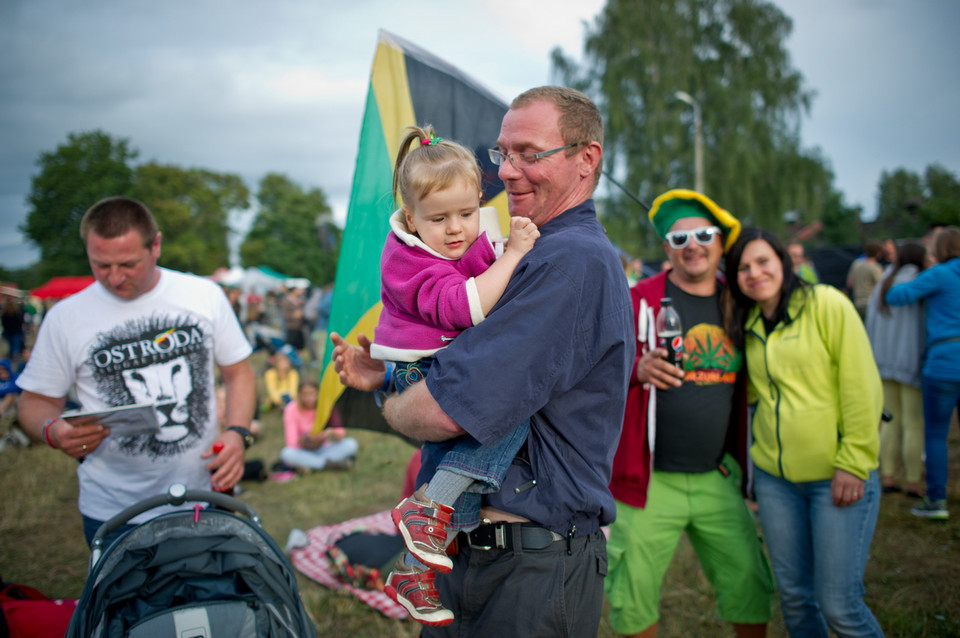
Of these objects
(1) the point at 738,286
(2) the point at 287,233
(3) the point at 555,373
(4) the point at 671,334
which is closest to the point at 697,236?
(1) the point at 738,286

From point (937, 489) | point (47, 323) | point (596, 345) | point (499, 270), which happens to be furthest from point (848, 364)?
point (47, 323)

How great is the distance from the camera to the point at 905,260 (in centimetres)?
588

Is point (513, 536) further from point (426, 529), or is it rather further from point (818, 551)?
point (818, 551)

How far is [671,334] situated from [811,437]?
836 millimetres

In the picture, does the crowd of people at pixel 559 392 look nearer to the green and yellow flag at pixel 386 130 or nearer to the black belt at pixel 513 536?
the black belt at pixel 513 536

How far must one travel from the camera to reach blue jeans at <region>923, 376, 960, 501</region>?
4863 millimetres

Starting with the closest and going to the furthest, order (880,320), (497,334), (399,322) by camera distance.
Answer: (497,334) < (399,322) < (880,320)

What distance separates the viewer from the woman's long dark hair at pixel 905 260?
5.71m

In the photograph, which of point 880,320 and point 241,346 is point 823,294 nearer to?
point 241,346

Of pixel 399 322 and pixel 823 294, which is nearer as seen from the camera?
pixel 399 322

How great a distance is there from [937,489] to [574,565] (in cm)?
477

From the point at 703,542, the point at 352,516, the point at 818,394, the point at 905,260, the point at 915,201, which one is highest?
the point at 915,201

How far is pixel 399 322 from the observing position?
1.77 m

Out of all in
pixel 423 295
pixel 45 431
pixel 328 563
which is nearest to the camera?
pixel 423 295
